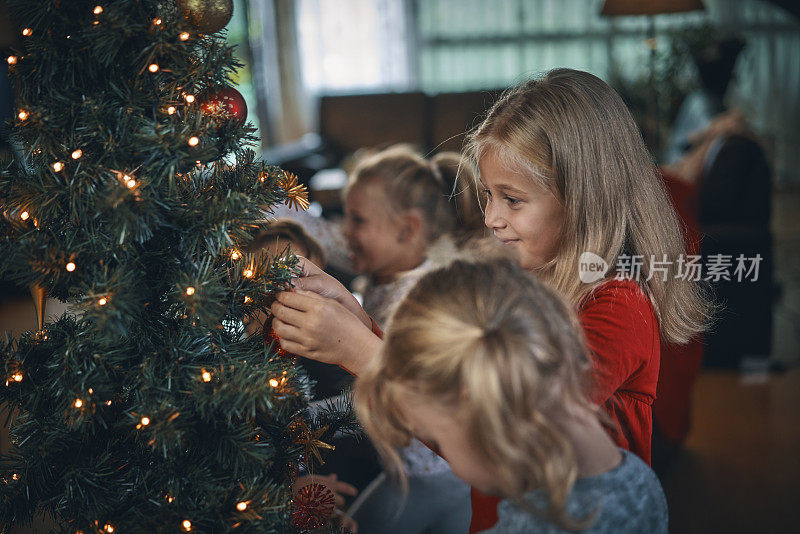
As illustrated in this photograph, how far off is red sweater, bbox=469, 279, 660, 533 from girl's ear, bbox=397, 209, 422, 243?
2.40 ft

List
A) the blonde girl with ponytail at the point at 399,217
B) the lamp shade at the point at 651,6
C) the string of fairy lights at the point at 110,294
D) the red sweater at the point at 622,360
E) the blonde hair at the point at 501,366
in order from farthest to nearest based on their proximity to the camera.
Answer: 1. the lamp shade at the point at 651,6
2. the blonde girl with ponytail at the point at 399,217
3. the red sweater at the point at 622,360
4. the string of fairy lights at the point at 110,294
5. the blonde hair at the point at 501,366

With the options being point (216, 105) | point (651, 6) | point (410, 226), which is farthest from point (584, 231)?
point (651, 6)

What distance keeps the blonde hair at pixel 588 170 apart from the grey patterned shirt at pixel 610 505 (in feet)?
0.94

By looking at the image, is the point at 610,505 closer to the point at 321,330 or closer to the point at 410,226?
the point at 321,330

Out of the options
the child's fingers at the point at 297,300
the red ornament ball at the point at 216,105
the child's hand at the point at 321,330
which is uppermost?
the red ornament ball at the point at 216,105

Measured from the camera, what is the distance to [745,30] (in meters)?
6.74

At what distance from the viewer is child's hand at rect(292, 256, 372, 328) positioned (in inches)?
37.7

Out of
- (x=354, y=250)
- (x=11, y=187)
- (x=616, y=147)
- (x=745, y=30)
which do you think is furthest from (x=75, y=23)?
(x=745, y=30)

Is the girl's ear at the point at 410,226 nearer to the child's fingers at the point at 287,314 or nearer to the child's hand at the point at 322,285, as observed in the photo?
the child's hand at the point at 322,285

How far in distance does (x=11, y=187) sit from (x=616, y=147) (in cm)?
74

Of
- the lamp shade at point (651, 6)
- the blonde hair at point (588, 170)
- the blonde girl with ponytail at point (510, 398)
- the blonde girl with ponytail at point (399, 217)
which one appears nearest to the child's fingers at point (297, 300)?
the blonde girl with ponytail at point (510, 398)

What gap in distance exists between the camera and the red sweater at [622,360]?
896 mm

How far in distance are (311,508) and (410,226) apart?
78 centimetres

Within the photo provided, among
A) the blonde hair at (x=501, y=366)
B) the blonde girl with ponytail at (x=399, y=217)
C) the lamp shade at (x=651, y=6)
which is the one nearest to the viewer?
the blonde hair at (x=501, y=366)
